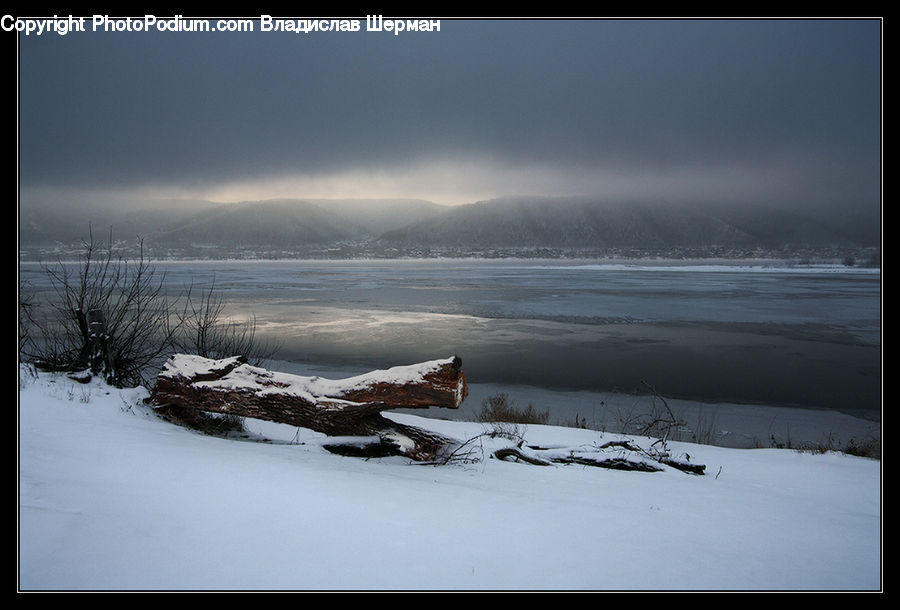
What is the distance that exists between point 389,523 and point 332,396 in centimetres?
236

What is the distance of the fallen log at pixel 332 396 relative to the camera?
183 inches

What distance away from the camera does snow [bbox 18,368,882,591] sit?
2.28 meters

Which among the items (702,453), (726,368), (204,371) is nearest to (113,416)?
(204,371)

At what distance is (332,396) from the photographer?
5.00 meters

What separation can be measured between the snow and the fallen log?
0.34 m

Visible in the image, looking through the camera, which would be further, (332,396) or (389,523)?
(332,396)

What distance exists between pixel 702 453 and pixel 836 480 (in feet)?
4.42

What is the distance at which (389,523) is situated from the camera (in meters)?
2.82

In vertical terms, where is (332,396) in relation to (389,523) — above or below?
above

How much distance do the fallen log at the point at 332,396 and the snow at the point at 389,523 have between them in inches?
13.4

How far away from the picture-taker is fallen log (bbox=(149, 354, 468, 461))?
4.65 m

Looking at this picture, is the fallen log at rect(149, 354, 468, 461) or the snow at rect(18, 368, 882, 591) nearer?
the snow at rect(18, 368, 882, 591)

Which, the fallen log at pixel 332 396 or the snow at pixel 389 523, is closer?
the snow at pixel 389 523

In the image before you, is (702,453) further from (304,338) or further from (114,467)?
(304,338)
